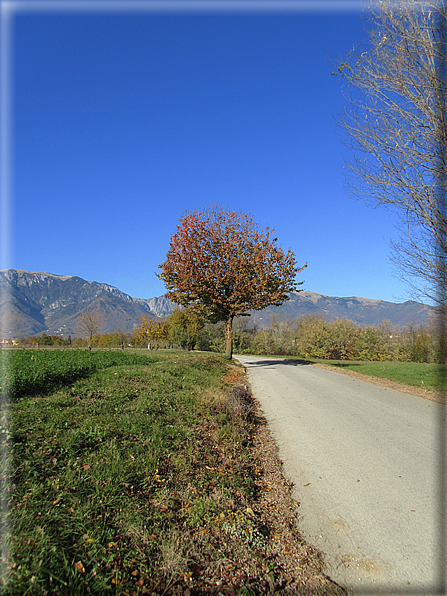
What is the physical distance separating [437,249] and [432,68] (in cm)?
447

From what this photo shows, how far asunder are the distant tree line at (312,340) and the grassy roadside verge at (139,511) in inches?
939

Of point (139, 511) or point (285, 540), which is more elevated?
point (139, 511)

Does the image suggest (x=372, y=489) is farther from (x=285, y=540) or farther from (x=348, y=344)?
(x=348, y=344)

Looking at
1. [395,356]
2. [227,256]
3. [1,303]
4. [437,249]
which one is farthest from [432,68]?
[395,356]

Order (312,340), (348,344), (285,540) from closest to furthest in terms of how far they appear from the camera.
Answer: (285,540) → (312,340) → (348,344)

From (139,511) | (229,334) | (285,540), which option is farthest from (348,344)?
(139,511)

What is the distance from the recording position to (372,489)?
14.4 ft

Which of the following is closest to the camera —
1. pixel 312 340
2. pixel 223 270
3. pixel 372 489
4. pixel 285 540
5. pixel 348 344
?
pixel 285 540

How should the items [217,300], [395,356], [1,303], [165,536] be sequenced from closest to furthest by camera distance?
1. [165,536]
2. [1,303]
3. [217,300]
4. [395,356]

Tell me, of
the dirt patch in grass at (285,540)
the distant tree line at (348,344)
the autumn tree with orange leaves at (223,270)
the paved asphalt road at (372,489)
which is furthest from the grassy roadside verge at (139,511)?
the distant tree line at (348,344)

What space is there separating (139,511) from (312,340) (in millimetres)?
33587

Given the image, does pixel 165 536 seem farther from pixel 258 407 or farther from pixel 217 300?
pixel 217 300

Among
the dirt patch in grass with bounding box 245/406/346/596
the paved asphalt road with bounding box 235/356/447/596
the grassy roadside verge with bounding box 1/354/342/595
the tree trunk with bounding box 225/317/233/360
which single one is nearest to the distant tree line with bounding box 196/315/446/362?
the tree trunk with bounding box 225/317/233/360

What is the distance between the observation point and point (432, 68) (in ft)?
27.3
